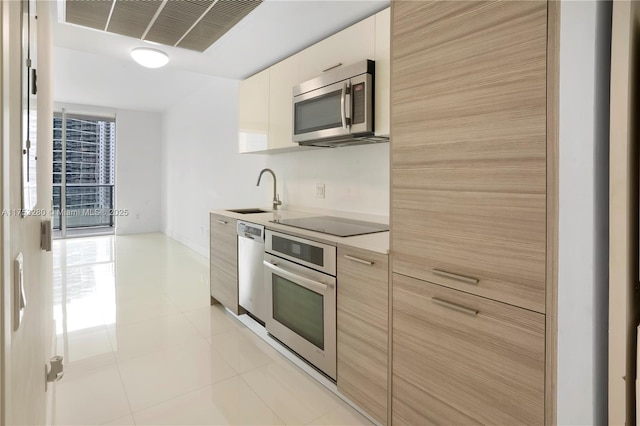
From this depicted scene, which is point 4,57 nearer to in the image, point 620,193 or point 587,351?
point 620,193

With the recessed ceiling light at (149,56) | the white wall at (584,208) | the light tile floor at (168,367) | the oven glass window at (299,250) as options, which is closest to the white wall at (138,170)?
the light tile floor at (168,367)

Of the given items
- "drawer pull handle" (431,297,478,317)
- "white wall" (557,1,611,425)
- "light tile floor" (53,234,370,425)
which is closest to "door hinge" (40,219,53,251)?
"light tile floor" (53,234,370,425)

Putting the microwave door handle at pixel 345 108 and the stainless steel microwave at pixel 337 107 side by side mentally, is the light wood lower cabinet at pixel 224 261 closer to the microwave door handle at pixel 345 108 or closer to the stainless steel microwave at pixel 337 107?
the stainless steel microwave at pixel 337 107

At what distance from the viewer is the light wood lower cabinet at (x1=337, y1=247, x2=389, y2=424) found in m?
1.65

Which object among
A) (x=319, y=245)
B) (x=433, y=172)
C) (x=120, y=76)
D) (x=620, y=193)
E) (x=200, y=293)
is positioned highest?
(x=120, y=76)

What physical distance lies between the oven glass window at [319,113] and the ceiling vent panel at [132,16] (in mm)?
1069

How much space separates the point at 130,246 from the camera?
6.29 m

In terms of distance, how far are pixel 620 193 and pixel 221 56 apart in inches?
117

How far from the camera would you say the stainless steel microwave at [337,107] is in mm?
2107

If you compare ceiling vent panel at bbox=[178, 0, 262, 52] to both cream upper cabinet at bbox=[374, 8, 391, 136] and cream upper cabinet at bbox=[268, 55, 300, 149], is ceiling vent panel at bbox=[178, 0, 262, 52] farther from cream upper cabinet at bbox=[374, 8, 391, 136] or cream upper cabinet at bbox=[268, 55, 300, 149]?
cream upper cabinet at bbox=[374, 8, 391, 136]

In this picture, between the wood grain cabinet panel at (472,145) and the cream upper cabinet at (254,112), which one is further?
the cream upper cabinet at (254,112)

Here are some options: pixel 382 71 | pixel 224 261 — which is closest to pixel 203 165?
pixel 224 261

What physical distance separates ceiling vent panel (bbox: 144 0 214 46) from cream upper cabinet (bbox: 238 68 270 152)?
2.51 ft

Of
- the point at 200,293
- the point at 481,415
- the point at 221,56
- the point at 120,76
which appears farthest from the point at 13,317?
the point at 120,76
